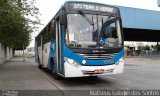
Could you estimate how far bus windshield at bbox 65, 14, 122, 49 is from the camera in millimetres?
11195

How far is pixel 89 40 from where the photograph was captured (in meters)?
11.2

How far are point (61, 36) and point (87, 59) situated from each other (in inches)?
66.3

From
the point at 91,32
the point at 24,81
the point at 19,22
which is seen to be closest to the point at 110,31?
the point at 91,32

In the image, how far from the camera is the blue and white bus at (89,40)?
435 inches

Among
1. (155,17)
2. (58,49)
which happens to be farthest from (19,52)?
Answer: (58,49)

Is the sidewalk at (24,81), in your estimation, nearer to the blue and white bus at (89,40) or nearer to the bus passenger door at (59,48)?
the bus passenger door at (59,48)

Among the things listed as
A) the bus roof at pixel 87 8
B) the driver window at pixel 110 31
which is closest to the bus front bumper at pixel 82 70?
the driver window at pixel 110 31

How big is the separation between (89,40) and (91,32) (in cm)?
36

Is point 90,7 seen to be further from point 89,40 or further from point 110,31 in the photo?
point 89,40

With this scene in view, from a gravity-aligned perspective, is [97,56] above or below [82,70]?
above

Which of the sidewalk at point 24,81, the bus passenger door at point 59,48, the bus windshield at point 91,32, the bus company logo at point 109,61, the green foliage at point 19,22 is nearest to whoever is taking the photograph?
the bus windshield at point 91,32

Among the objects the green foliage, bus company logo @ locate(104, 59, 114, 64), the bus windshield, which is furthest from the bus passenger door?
the green foliage

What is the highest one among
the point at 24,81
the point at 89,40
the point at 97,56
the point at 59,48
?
the point at 89,40

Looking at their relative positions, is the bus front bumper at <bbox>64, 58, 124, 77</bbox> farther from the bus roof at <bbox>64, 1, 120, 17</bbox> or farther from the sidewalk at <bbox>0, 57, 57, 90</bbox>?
the bus roof at <bbox>64, 1, 120, 17</bbox>
